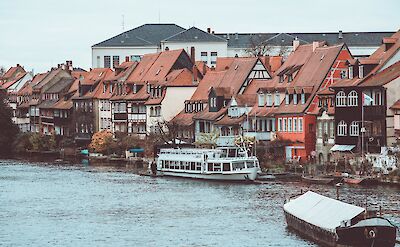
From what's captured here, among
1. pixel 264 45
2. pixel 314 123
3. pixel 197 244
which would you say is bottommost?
pixel 197 244

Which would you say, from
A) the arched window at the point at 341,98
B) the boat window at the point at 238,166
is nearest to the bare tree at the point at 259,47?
the arched window at the point at 341,98

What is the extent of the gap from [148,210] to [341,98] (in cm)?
2054

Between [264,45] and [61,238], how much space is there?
84823mm

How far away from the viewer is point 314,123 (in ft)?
249

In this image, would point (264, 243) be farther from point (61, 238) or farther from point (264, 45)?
point (264, 45)

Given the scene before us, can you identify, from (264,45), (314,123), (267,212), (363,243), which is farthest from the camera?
(264,45)

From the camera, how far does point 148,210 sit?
2131 inches

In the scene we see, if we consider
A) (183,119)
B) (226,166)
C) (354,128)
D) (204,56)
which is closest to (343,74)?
(354,128)

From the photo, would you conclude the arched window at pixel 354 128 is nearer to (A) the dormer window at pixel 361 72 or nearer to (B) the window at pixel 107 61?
(A) the dormer window at pixel 361 72

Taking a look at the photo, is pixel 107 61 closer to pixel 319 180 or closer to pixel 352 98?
pixel 352 98

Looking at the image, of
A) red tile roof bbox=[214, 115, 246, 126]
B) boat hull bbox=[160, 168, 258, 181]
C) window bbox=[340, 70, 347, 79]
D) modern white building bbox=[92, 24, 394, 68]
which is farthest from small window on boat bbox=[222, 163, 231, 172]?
modern white building bbox=[92, 24, 394, 68]

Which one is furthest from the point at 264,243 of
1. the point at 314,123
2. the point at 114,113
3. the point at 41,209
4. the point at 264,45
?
the point at 264,45

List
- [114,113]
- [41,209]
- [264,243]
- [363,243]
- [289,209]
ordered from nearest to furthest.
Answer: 1. [363,243]
2. [264,243]
3. [289,209]
4. [41,209]
5. [114,113]

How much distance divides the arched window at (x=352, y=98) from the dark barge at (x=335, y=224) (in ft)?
75.1
